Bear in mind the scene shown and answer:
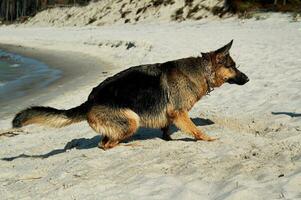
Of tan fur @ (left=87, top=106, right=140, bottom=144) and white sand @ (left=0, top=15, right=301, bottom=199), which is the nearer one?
white sand @ (left=0, top=15, right=301, bottom=199)

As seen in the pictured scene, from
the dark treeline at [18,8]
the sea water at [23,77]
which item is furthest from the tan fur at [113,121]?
the dark treeline at [18,8]

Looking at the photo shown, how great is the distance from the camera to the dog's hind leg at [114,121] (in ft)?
26.2

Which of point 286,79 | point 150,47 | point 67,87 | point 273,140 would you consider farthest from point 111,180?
point 150,47

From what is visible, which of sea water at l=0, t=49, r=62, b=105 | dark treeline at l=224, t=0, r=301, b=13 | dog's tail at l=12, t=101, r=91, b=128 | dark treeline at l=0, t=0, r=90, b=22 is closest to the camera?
dog's tail at l=12, t=101, r=91, b=128

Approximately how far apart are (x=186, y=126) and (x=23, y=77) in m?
15.6

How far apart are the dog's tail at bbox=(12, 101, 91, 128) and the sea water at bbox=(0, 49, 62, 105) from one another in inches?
320

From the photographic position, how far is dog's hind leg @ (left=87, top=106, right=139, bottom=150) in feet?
26.2

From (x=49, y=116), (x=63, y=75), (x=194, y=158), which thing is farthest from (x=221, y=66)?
(x=63, y=75)

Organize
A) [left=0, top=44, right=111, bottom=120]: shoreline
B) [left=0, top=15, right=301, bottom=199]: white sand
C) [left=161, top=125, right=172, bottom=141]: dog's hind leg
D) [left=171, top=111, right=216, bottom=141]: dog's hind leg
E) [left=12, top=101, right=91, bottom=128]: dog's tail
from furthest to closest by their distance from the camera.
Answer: [left=0, top=44, right=111, bottom=120]: shoreline → [left=161, top=125, right=172, bottom=141]: dog's hind leg → [left=171, top=111, right=216, bottom=141]: dog's hind leg → [left=12, top=101, right=91, bottom=128]: dog's tail → [left=0, top=15, right=301, bottom=199]: white sand

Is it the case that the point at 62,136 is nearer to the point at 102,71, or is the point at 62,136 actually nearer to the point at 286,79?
the point at 286,79

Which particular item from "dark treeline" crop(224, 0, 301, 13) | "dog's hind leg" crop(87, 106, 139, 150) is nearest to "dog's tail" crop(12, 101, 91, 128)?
"dog's hind leg" crop(87, 106, 139, 150)

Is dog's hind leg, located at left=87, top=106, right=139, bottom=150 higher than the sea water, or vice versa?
dog's hind leg, located at left=87, top=106, right=139, bottom=150

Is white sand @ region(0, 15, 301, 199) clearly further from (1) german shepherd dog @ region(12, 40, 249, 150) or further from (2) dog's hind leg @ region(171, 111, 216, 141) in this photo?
(1) german shepherd dog @ region(12, 40, 249, 150)

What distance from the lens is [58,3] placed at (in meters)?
70.2
